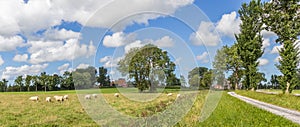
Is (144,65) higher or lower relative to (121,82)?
higher

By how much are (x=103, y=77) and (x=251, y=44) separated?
46570 millimetres

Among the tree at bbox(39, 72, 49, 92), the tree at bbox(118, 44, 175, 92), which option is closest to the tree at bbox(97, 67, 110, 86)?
the tree at bbox(118, 44, 175, 92)

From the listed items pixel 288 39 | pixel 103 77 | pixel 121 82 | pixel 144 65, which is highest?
pixel 288 39

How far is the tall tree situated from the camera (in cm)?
3684

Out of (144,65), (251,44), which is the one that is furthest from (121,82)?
(251,44)

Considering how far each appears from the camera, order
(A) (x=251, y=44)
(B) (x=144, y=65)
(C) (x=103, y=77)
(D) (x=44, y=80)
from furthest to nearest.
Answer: (D) (x=44, y=80) < (A) (x=251, y=44) < (B) (x=144, y=65) < (C) (x=103, y=77)

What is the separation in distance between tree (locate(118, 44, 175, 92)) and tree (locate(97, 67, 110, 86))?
1.20m

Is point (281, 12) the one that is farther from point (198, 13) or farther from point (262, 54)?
point (198, 13)

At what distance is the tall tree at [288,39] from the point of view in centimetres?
3684

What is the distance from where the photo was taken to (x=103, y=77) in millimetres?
13523

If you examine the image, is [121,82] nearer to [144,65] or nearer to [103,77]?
[103,77]

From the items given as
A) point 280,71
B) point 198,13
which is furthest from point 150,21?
point 280,71

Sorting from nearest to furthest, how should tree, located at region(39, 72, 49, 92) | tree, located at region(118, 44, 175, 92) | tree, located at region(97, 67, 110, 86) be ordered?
tree, located at region(97, 67, 110, 86)
tree, located at region(118, 44, 175, 92)
tree, located at region(39, 72, 49, 92)

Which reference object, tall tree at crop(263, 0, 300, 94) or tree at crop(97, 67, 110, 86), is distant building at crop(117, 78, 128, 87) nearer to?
tree at crop(97, 67, 110, 86)
